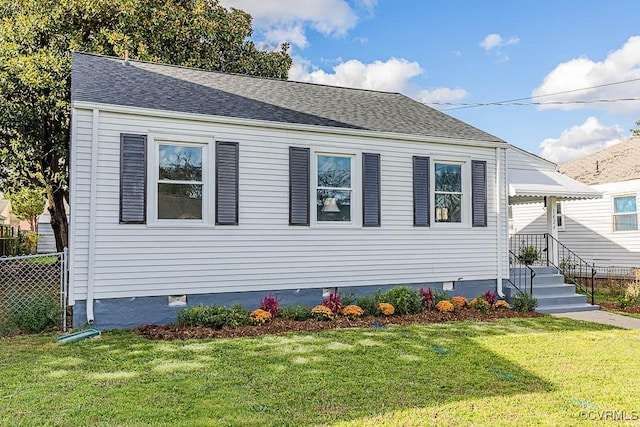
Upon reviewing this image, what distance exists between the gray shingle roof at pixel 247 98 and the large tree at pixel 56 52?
3676 millimetres

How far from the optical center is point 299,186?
29.9ft

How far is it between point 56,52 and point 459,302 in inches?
498

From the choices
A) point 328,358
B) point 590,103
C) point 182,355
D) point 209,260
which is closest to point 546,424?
point 328,358

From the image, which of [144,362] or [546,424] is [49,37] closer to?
[144,362]

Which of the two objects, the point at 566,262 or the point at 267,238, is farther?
the point at 566,262

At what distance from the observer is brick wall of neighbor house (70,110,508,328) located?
300 inches

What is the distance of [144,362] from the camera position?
5.62 m

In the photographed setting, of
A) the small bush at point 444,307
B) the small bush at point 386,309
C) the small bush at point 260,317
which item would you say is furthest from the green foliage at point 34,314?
the small bush at point 444,307

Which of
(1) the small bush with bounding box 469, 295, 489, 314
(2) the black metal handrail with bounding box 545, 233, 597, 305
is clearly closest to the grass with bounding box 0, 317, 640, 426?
(1) the small bush with bounding box 469, 295, 489, 314

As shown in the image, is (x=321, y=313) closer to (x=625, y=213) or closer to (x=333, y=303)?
(x=333, y=303)

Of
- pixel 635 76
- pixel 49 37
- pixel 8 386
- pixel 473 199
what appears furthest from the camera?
pixel 635 76

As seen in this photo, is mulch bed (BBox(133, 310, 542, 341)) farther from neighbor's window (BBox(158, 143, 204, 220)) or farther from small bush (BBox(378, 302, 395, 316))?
neighbor's window (BBox(158, 143, 204, 220))

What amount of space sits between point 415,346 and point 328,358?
1.43 m

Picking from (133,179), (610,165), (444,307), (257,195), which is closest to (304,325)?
(257,195)
